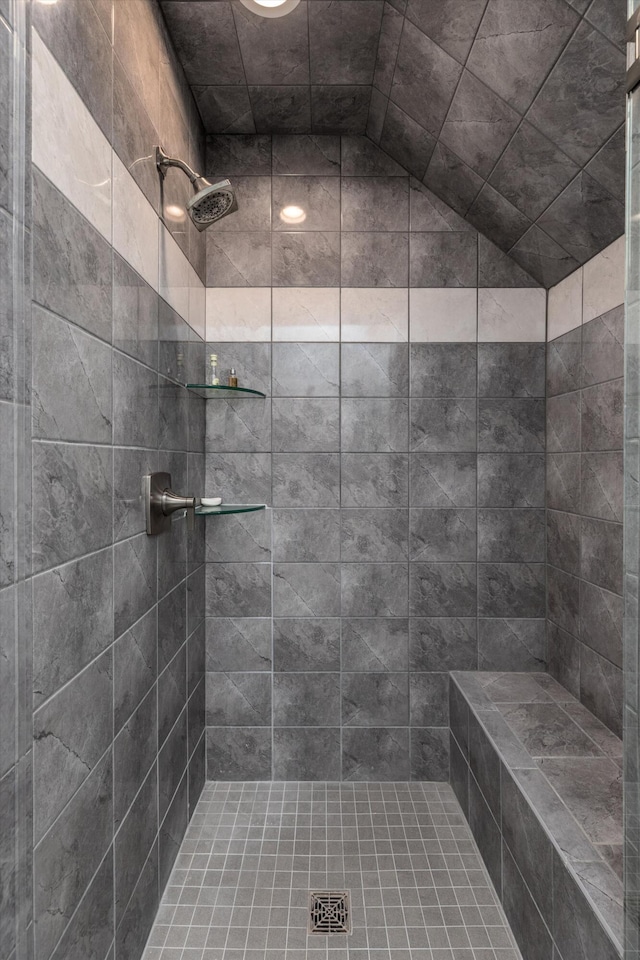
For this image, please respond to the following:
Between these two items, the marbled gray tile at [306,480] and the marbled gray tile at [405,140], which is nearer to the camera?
the marbled gray tile at [405,140]

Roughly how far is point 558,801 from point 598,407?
1239 mm

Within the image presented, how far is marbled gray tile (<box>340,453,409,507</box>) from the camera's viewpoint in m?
2.40

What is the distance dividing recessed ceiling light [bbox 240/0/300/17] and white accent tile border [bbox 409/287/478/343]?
1.04 metres

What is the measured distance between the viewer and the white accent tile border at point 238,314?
7.86 ft

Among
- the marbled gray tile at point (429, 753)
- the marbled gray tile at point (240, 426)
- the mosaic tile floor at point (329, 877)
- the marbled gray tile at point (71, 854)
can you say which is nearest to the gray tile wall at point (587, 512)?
the marbled gray tile at point (429, 753)

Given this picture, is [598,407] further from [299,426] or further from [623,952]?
[623,952]

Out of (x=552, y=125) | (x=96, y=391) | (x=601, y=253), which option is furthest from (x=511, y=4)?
(x=96, y=391)

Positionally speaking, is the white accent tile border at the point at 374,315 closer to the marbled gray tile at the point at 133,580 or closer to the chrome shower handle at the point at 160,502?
the chrome shower handle at the point at 160,502

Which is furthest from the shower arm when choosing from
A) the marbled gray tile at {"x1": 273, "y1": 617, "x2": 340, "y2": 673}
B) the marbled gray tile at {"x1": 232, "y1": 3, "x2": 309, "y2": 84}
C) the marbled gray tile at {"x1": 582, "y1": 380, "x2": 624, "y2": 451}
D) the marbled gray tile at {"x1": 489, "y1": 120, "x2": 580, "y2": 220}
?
the marbled gray tile at {"x1": 273, "y1": 617, "x2": 340, "y2": 673}

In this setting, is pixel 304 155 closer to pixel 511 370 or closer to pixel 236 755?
pixel 511 370

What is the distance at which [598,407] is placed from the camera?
1.99 m

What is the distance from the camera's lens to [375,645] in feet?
7.91

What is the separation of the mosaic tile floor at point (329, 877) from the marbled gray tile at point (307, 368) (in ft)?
5.34

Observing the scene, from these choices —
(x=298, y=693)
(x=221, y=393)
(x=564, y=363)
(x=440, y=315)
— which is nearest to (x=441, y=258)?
(x=440, y=315)
